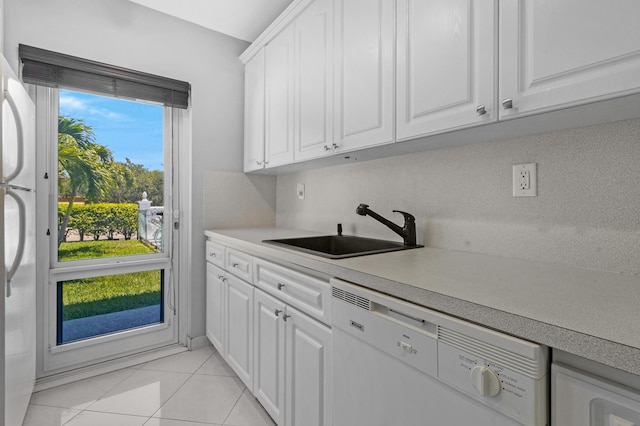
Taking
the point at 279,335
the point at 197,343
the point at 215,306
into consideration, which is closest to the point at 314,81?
the point at 279,335

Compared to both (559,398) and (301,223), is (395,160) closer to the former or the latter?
(301,223)

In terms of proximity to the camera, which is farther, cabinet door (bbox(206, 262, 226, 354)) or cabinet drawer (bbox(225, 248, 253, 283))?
cabinet door (bbox(206, 262, 226, 354))

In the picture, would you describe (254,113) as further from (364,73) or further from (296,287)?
(296,287)

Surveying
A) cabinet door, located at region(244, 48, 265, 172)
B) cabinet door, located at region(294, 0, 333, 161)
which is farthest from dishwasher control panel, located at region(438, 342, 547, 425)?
cabinet door, located at region(244, 48, 265, 172)

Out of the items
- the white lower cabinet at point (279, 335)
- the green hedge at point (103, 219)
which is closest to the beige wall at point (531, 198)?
the white lower cabinet at point (279, 335)

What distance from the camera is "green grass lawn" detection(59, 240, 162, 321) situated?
2109mm

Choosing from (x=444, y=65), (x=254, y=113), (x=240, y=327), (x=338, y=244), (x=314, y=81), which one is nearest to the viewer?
(x=444, y=65)

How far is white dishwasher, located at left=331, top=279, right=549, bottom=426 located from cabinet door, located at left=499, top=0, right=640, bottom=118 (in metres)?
0.67

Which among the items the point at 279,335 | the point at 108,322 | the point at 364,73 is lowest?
the point at 108,322

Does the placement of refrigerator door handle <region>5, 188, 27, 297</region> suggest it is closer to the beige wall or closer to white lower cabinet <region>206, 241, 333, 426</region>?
white lower cabinet <region>206, 241, 333, 426</region>

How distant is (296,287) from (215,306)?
117 cm

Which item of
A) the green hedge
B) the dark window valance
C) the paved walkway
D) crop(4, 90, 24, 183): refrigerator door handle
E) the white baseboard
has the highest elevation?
the dark window valance

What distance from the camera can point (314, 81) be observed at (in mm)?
1713

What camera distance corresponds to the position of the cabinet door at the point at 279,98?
1936 mm
